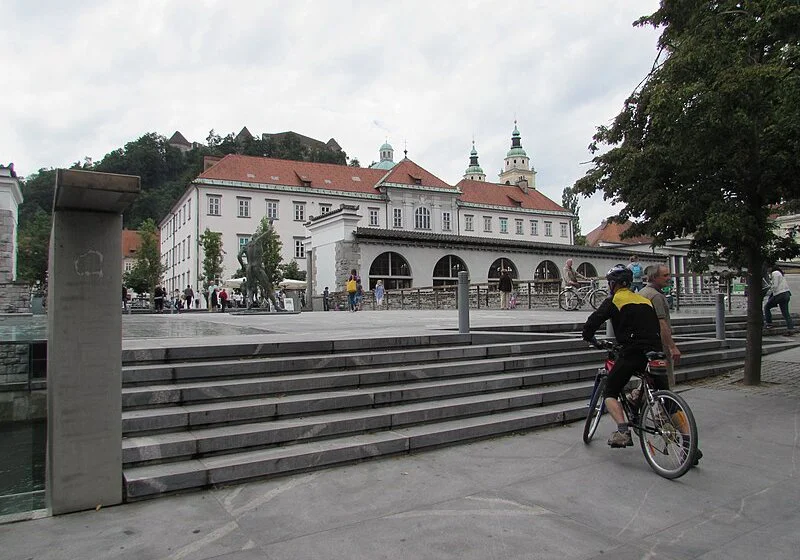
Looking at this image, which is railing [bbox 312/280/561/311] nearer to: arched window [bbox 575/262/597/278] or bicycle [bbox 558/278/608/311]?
bicycle [bbox 558/278/608/311]

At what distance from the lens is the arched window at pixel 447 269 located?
126 ft

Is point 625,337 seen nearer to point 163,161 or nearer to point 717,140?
point 717,140

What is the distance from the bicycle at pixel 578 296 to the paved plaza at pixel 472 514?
13.8 meters

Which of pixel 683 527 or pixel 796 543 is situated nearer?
pixel 796 543

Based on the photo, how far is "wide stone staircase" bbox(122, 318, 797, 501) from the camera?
4.62 meters

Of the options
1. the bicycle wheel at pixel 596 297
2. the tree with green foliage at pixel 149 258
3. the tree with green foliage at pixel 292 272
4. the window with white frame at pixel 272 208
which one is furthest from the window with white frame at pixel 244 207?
the bicycle wheel at pixel 596 297

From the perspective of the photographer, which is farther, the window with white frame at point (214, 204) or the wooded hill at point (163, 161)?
the wooded hill at point (163, 161)

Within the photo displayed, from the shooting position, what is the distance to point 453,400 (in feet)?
21.1

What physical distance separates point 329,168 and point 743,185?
6155 cm

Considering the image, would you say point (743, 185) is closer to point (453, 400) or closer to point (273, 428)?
point (453, 400)

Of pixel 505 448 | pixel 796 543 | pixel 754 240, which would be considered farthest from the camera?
pixel 754 240

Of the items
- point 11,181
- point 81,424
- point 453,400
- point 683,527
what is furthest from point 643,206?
point 11,181

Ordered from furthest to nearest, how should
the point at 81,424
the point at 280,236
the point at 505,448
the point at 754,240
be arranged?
the point at 280,236 → the point at 754,240 → the point at 505,448 → the point at 81,424

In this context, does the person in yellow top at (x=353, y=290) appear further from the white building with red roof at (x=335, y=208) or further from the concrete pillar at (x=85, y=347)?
the concrete pillar at (x=85, y=347)
